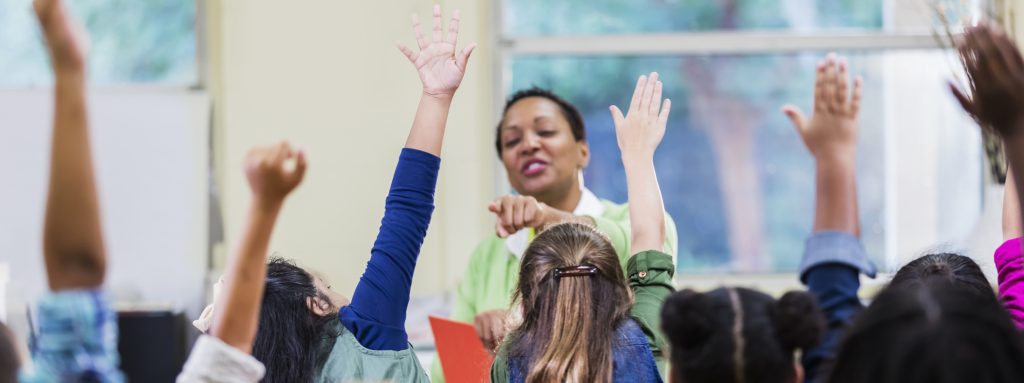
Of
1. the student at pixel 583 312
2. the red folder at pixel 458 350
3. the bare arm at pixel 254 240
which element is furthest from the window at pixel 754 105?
the bare arm at pixel 254 240

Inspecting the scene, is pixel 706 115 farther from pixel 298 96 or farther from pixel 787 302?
pixel 787 302

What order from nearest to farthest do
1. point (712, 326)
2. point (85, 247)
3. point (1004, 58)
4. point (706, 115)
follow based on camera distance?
point (85, 247) < point (1004, 58) < point (712, 326) < point (706, 115)

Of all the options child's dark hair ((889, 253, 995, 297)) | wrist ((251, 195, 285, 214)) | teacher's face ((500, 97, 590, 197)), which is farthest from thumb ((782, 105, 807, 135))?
teacher's face ((500, 97, 590, 197))

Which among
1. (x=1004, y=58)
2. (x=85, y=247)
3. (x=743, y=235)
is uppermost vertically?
(x=1004, y=58)

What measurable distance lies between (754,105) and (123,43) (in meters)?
2.13

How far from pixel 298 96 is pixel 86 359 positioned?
280 cm

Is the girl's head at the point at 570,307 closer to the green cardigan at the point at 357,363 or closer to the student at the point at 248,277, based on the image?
the green cardigan at the point at 357,363

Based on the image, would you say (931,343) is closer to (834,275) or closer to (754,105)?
(834,275)

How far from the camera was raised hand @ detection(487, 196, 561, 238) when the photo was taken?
1786 millimetres

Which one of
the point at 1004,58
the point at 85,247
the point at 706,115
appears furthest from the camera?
the point at 706,115

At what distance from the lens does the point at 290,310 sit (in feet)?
5.13

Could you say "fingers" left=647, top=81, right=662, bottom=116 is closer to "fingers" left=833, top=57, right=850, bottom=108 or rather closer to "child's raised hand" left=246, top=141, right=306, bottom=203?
"fingers" left=833, top=57, right=850, bottom=108

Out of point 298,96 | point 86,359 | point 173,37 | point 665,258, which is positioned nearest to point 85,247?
point 86,359

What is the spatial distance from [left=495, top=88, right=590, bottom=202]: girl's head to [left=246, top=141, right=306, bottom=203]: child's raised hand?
1.60 metres
